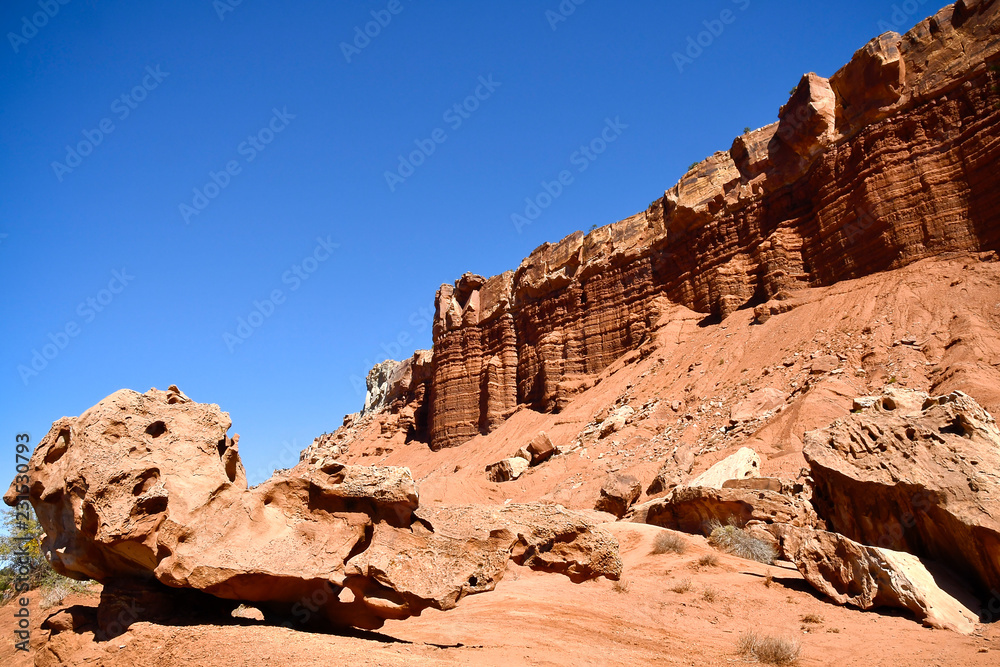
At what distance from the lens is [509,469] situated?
26.0m

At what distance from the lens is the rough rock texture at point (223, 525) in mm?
5051

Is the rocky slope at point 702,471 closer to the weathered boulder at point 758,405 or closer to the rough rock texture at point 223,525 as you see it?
the rough rock texture at point 223,525

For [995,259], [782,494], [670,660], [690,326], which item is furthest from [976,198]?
[670,660]

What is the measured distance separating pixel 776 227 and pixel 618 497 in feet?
60.6

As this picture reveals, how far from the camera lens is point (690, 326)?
31031mm

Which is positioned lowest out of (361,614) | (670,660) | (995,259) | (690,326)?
(670,660)

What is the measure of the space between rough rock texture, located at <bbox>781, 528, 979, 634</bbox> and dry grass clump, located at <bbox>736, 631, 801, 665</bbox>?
153 cm

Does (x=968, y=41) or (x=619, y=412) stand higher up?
(x=968, y=41)

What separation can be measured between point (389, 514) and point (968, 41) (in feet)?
89.6

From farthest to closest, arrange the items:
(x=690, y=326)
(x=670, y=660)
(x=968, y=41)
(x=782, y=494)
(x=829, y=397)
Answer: (x=690, y=326), (x=968, y=41), (x=829, y=397), (x=782, y=494), (x=670, y=660)

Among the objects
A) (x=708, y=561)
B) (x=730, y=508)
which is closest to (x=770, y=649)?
(x=708, y=561)

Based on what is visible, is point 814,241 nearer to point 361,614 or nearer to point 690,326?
point 690,326

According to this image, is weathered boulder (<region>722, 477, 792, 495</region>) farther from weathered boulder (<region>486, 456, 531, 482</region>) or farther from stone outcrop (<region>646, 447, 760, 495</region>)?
weathered boulder (<region>486, 456, 531, 482</region>)

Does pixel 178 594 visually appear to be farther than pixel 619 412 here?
No
